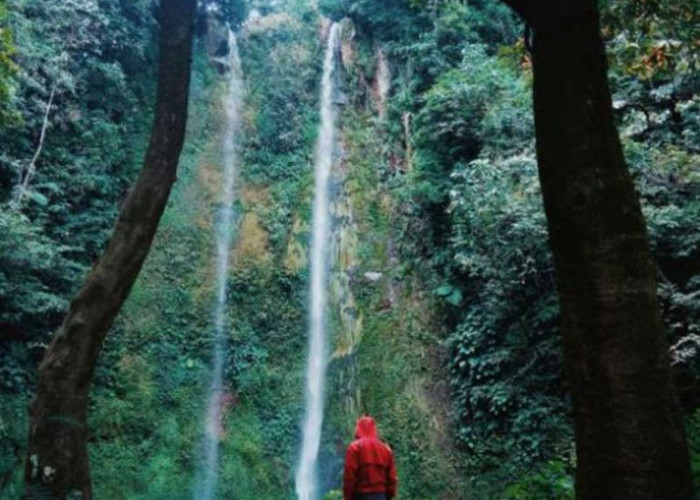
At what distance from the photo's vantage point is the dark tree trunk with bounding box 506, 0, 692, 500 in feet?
7.30

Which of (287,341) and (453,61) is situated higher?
(453,61)

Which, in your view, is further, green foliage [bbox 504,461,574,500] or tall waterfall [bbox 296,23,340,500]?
tall waterfall [bbox 296,23,340,500]

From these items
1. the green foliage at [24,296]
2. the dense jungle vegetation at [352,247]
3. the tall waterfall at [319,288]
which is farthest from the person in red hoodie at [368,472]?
the green foliage at [24,296]

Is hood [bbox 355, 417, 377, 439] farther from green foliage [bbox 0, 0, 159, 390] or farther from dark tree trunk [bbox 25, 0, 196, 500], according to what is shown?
green foliage [bbox 0, 0, 159, 390]

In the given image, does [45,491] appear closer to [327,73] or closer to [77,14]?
[77,14]

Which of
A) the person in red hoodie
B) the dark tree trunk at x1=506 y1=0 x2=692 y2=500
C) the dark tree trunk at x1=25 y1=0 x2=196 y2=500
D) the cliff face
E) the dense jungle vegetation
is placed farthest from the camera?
the cliff face

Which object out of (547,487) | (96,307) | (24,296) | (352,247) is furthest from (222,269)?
(547,487)

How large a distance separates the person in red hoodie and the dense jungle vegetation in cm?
246

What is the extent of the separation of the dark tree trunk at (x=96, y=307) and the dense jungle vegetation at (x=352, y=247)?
1451 mm

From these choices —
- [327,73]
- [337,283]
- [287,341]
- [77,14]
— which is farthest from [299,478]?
[327,73]

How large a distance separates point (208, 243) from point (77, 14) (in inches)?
236

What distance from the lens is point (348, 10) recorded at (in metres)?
19.9

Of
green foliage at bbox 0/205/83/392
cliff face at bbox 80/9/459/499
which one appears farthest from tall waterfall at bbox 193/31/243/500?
green foliage at bbox 0/205/83/392

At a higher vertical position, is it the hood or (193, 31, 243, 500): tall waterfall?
(193, 31, 243, 500): tall waterfall
